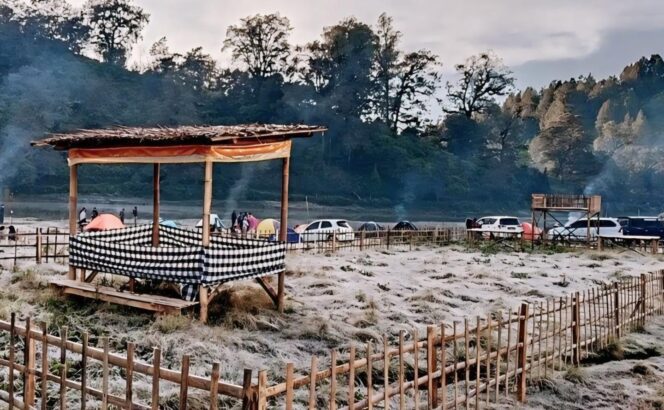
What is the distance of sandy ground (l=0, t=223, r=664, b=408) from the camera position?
24.2 feet

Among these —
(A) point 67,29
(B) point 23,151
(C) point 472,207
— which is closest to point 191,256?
(B) point 23,151

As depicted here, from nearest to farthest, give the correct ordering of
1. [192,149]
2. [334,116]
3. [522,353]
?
[522,353]
[192,149]
[334,116]

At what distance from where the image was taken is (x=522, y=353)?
6504 millimetres

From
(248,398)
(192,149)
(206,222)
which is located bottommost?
(248,398)

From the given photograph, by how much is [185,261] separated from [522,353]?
4.88 meters

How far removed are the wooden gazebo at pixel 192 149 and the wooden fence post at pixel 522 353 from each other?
428 centimetres

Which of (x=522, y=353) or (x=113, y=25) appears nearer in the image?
(x=522, y=353)

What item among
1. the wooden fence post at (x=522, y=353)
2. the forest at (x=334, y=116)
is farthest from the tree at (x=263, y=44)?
the wooden fence post at (x=522, y=353)

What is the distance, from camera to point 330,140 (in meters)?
68.3

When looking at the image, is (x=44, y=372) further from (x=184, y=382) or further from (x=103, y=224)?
(x=103, y=224)

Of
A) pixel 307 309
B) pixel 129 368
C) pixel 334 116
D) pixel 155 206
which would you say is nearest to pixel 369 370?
pixel 129 368

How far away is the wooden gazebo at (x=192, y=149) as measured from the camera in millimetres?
8672

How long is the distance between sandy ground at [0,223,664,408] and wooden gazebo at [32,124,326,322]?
0.47m

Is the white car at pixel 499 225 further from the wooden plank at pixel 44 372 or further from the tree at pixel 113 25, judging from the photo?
the tree at pixel 113 25
